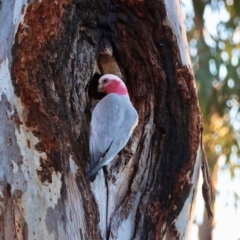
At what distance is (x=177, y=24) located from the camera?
6.60 feet

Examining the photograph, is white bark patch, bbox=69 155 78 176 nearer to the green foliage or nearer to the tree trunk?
the tree trunk

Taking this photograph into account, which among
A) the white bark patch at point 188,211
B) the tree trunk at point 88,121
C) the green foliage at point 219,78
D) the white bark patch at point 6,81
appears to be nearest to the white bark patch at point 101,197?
the tree trunk at point 88,121

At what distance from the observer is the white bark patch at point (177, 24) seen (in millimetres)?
1992

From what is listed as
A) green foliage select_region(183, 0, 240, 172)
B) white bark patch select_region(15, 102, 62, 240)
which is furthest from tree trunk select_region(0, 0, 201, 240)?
green foliage select_region(183, 0, 240, 172)

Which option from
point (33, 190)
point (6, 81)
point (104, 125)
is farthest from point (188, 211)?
point (6, 81)

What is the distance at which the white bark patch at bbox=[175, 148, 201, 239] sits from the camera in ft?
6.54

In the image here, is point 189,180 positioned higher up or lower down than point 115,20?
lower down

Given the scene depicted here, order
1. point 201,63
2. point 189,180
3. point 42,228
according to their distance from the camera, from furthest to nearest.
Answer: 1. point 201,63
2. point 189,180
3. point 42,228

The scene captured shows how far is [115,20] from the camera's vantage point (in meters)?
2.03

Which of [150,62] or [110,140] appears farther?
[150,62]

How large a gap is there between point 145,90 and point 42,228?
0.61 metres

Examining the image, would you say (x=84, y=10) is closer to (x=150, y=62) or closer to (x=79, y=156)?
(x=150, y=62)

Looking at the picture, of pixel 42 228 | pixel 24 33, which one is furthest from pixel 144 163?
pixel 24 33

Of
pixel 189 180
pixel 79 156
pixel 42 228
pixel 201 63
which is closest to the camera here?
pixel 42 228
